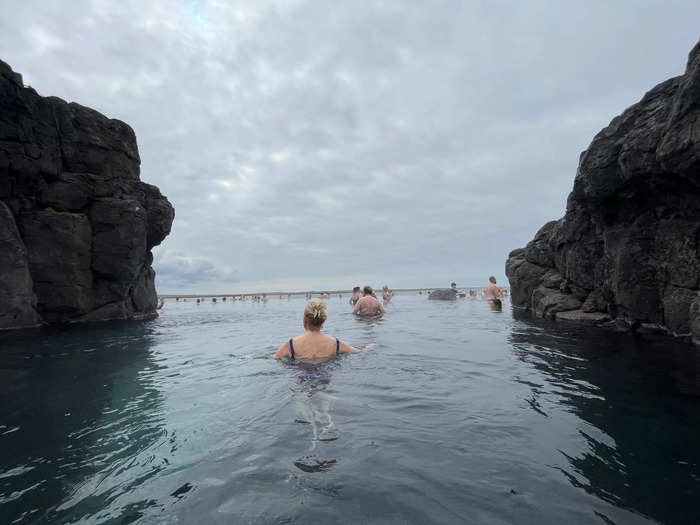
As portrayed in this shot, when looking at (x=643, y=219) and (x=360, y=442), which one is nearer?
(x=360, y=442)

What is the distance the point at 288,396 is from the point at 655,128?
13.0 metres

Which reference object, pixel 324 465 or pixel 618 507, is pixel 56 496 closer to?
pixel 324 465

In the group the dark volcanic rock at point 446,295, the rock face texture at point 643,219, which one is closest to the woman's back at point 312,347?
the rock face texture at point 643,219

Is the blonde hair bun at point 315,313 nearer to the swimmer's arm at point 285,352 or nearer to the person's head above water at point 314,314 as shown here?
the person's head above water at point 314,314

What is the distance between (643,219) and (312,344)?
1317 cm

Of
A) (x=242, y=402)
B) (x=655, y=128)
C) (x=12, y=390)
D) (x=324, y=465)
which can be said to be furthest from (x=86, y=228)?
(x=655, y=128)

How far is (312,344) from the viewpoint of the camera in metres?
6.64

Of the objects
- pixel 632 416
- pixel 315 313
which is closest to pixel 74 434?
pixel 315 313

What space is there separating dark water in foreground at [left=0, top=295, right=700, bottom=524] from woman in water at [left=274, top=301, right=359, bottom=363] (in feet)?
1.31

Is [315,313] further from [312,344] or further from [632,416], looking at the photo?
[632,416]

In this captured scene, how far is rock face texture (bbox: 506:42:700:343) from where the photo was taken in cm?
909

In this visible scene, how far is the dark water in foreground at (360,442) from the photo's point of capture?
8.93 feet

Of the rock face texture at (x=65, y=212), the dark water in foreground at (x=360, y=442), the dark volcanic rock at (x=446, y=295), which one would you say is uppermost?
the rock face texture at (x=65, y=212)

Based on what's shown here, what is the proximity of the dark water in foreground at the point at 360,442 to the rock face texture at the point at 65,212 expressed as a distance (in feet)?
50.1
